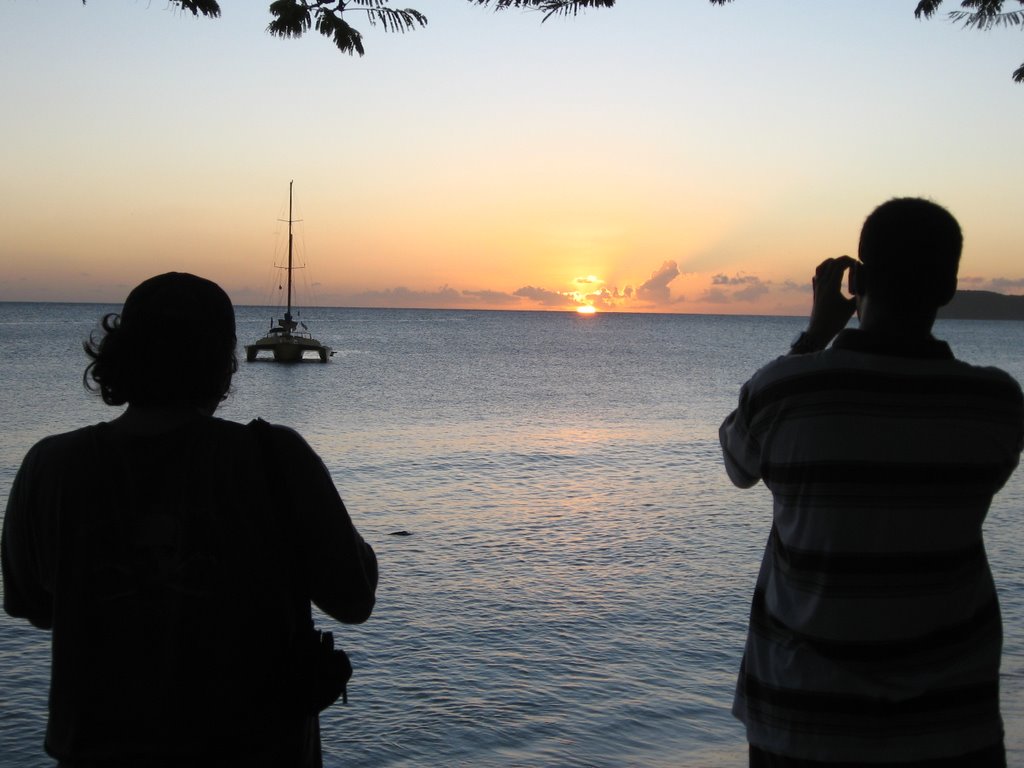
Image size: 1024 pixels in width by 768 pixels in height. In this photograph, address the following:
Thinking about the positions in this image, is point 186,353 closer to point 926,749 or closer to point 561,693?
point 926,749

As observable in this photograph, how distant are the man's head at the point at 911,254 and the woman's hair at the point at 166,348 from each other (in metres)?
1.33

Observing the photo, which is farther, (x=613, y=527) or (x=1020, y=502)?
(x=1020, y=502)

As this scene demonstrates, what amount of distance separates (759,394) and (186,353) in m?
1.16

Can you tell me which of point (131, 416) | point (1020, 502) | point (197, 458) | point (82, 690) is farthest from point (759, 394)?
point (1020, 502)

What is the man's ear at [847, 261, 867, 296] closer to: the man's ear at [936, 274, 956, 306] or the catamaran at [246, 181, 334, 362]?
the man's ear at [936, 274, 956, 306]

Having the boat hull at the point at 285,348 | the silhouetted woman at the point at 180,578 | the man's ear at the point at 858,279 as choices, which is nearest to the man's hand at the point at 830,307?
the man's ear at the point at 858,279

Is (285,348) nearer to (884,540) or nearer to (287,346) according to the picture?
(287,346)

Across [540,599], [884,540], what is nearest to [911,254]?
[884,540]

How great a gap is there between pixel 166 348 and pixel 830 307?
4.69 ft

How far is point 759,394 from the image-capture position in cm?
195

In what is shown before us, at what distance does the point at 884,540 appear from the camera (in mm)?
1858

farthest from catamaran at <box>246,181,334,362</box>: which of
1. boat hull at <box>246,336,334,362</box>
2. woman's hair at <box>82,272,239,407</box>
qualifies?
woman's hair at <box>82,272,239,407</box>

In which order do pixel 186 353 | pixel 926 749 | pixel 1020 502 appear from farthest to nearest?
pixel 1020 502, pixel 186 353, pixel 926 749

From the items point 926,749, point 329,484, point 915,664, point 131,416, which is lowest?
point 926,749
